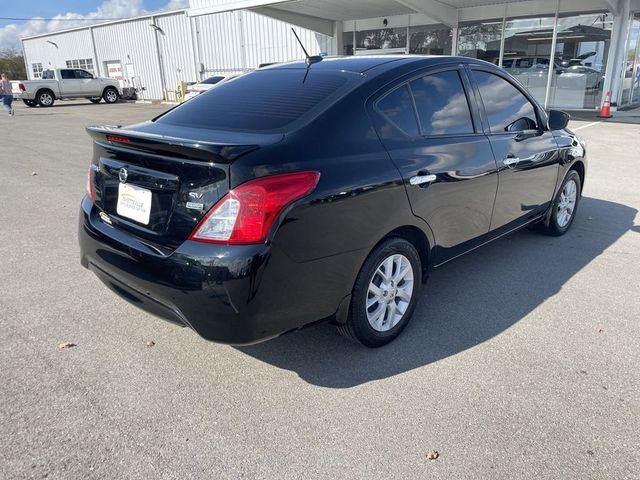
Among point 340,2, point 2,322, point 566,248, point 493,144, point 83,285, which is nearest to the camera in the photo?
point 2,322

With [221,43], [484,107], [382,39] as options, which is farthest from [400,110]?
[221,43]

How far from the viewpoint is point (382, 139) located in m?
2.85

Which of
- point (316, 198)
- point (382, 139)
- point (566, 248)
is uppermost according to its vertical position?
point (382, 139)

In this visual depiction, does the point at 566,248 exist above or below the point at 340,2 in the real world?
below

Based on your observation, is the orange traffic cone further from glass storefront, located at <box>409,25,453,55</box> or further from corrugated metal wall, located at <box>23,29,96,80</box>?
corrugated metal wall, located at <box>23,29,96,80</box>

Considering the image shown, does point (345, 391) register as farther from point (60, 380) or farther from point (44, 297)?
point (44, 297)

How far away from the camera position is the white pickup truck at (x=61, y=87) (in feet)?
86.5

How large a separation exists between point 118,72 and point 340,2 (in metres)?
23.5

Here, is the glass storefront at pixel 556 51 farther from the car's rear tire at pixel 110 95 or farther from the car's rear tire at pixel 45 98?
the car's rear tire at pixel 45 98

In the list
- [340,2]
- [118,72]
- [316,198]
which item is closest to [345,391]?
[316,198]

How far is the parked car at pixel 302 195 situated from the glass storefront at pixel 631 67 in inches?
660

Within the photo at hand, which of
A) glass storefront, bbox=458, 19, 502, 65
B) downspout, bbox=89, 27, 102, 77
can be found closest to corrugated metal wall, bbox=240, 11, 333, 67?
glass storefront, bbox=458, 19, 502, 65

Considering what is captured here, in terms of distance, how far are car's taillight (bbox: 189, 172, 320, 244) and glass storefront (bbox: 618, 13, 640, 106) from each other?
18667mm

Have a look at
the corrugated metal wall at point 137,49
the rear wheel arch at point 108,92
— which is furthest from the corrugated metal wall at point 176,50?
the rear wheel arch at point 108,92
